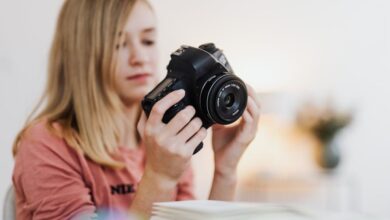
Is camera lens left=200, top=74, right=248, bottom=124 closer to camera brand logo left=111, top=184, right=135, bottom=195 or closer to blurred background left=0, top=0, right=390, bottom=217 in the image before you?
camera brand logo left=111, top=184, right=135, bottom=195

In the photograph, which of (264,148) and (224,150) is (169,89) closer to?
(224,150)

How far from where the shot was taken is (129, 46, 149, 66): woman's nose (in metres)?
0.90

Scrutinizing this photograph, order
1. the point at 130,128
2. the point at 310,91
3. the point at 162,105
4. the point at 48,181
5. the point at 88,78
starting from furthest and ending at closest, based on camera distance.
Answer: the point at 310,91 → the point at 130,128 → the point at 88,78 → the point at 48,181 → the point at 162,105

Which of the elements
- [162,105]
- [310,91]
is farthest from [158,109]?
[310,91]

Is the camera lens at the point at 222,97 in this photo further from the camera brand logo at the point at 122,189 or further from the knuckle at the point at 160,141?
the camera brand logo at the point at 122,189

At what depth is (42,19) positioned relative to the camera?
1802 millimetres

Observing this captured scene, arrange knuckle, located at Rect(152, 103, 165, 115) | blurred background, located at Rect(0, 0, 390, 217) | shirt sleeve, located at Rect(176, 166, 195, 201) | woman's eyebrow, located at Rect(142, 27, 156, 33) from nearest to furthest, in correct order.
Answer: knuckle, located at Rect(152, 103, 165, 115) < woman's eyebrow, located at Rect(142, 27, 156, 33) < shirt sleeve, located at Rect(176, 166, 195, 201) < blurred background, located at Rect(0, 0, 390, 217)

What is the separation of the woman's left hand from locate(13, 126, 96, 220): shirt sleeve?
0.76 ft

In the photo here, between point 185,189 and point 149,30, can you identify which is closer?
point 149,30

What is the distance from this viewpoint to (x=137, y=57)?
90cm

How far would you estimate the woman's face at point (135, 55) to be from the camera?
2.98ft

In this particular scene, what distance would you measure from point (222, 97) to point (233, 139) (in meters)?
0.18

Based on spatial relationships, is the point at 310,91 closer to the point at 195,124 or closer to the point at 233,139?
the point at 233,139

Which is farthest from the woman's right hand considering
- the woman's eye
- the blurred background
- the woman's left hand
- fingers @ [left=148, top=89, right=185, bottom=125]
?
the blurred background
